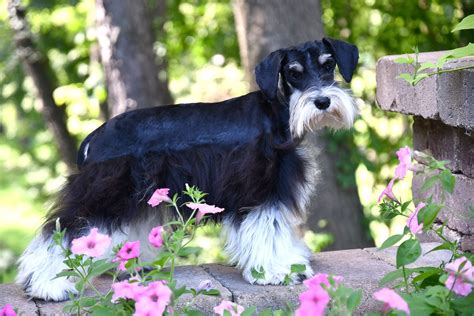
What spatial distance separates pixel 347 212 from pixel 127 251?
4204 mm

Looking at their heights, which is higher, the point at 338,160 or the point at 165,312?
the point at 165,312

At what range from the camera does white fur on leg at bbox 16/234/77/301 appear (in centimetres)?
426

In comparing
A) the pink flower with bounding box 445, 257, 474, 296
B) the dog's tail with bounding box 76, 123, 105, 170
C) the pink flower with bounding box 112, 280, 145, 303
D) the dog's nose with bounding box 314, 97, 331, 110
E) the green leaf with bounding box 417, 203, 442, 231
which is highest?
the dog's nose with bounding box 314, 97, 331, 110

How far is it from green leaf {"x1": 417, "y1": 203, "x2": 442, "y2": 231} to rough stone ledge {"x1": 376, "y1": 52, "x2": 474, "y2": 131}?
35.0 inches

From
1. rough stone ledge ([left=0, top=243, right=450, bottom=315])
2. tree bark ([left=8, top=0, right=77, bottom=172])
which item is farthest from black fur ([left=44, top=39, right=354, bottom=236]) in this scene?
tree bark ([left=8, top=0, right=77, bottom=172])

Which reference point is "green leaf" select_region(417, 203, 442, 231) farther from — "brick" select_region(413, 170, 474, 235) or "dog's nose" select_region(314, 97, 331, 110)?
"brick" select_region(413, 170, 474, 235)

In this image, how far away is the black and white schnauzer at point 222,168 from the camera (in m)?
4.32

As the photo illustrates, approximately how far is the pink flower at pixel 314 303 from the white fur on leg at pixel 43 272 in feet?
5.97

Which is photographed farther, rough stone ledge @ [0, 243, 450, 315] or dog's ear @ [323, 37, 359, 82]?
dog's ear @ [323, 37, 359, 82]

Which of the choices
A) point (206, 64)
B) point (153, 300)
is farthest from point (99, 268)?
point (206, 64)

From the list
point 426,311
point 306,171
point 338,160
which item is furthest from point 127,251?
point 338,160

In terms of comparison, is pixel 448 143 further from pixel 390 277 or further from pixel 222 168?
pixel 390 277

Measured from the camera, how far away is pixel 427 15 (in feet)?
25.8

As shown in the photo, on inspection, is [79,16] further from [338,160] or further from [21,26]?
[338,160]
